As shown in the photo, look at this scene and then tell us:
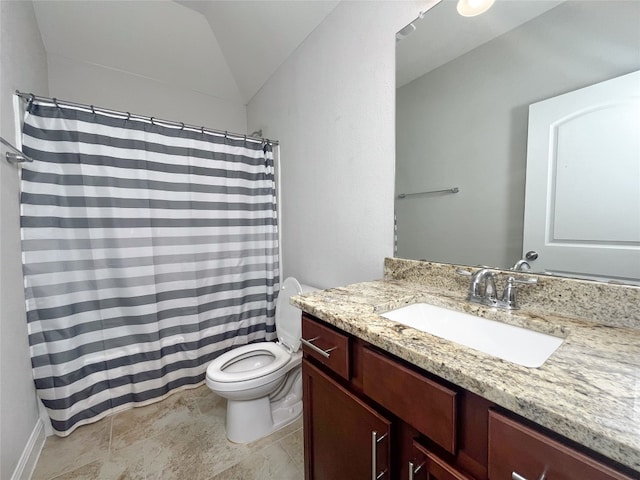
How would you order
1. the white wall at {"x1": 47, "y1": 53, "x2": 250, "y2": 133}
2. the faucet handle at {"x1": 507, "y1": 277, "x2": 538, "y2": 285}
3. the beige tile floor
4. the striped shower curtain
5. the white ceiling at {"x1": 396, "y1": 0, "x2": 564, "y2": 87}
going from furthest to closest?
the white wall at {"x1": 47, "y1": 53, "x2": 250, "y2": 133}, the striped shower curtain, the beige tile floor, the white ceiling at {"x1": 396, "y1": 0, "x2": 564, "y2": 87}, the faucet handle at {"x1": 507, "y1": 277, "x2": 538, "y2": 285}

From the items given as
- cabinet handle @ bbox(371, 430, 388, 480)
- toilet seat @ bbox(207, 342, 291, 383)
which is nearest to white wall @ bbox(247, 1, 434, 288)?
toilet seat @ bbox(207, 342, 291, 383)

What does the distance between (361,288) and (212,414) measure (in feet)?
4.29

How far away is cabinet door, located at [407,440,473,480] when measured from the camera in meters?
0.51

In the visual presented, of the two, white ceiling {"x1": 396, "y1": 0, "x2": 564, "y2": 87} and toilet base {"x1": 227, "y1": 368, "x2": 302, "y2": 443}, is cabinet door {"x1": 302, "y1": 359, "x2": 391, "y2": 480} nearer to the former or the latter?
toilet base {"x1": 227, "y1": 368, "x2": 302, "y2": 443}

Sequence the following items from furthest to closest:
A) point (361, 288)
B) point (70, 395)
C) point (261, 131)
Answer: point (261, 131) < point (70, 395) < point (361, 288)

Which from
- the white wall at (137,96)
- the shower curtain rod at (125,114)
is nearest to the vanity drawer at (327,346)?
the shower curtain rod at (125,114)

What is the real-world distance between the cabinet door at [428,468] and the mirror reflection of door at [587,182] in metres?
0.68

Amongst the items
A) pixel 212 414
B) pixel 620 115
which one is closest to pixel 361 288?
pixel 620 115

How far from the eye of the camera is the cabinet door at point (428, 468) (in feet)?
1.69

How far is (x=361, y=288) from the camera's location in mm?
1079

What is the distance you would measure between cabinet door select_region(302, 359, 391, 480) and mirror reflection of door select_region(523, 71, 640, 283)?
743mm

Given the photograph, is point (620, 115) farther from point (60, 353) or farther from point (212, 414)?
point (60, 353)

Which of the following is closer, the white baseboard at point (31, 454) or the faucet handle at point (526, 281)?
the faucet handle at point (526, 281)

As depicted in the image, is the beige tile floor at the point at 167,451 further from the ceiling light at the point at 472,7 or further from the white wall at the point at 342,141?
the ceiling light at the point at 472,7
